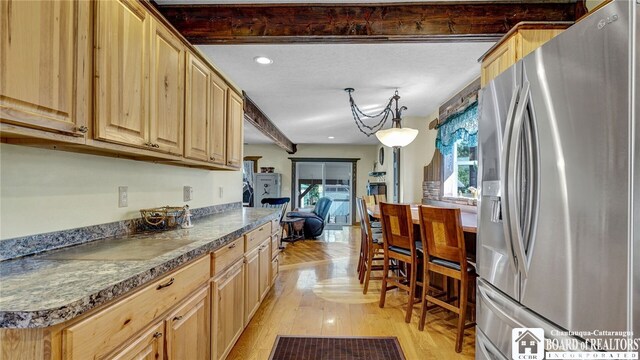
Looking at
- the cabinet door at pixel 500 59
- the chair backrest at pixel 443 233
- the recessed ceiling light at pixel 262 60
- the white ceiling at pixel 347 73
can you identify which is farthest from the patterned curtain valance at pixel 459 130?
the recessed ceiling light at pixel 262 60

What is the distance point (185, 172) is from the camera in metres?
2.72

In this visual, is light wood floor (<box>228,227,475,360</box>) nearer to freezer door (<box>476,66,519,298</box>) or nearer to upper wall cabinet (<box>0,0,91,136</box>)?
freezer door (<box>476,66,519,298</box>)

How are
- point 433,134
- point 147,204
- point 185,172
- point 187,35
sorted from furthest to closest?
point 433,134 → point 185,172 → point 187,35 → point 147,204

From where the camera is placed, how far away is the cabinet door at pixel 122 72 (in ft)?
4.47

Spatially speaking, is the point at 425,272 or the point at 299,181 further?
the point at 299,181

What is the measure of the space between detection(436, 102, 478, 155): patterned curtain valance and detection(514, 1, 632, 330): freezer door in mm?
2366

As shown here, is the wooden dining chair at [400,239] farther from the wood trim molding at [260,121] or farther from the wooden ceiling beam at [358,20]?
the wood trim molding at [260,121]

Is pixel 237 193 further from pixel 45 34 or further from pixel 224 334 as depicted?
pixel 45 34

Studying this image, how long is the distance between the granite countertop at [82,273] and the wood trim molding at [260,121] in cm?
283

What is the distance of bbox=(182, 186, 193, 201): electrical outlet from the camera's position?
8.84ft

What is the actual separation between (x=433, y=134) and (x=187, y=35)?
3850 mm

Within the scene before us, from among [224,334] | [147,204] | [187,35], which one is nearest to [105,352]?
[224,334]

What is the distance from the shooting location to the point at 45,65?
1.10 metres

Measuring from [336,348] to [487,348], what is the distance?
1.11 meters
